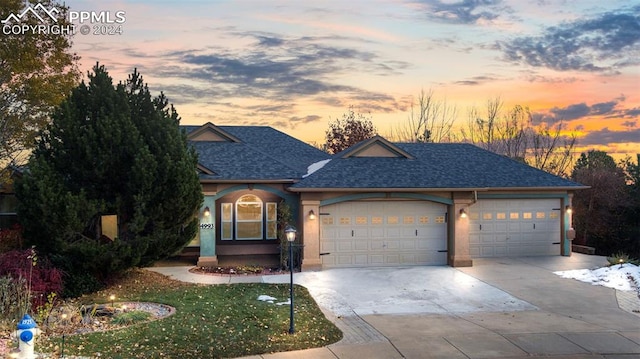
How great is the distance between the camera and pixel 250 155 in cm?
1881

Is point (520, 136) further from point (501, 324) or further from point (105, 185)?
point (105, 185)

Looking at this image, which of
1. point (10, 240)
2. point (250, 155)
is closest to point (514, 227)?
point (250, 155)

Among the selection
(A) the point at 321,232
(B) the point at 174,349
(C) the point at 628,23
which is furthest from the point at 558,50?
(B) the point at 174,349

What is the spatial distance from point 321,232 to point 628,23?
10.2 m

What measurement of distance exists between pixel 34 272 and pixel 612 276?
48.6ft

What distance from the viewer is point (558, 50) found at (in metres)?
20.0

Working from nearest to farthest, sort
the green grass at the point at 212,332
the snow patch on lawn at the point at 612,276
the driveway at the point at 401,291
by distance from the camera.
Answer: the green grass at the point at 212,332, the driveway at the point at 401,291, the snow patch on lawn at the point at 612,276

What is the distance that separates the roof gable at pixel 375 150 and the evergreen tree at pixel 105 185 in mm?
6234

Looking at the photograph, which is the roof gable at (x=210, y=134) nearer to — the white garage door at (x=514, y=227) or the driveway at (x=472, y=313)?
the driveway at (x=472, y=313)

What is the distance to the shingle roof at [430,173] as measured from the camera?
16641 mm

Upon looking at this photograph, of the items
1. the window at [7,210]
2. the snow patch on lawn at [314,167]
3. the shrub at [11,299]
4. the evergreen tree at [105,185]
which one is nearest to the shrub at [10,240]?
the evergreen tree at [105,185]

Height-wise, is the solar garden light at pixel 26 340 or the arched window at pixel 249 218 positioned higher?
the arched window at pixel 249 218

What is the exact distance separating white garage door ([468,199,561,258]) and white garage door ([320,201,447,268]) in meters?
1.76

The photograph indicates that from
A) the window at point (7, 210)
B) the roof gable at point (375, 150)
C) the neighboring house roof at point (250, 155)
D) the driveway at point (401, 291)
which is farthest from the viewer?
the roof gable at point (375, 150)
